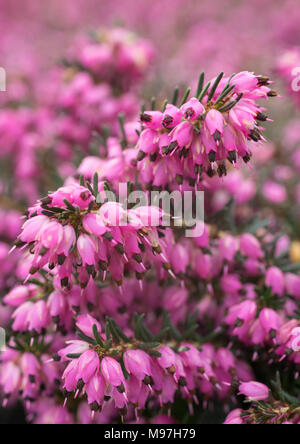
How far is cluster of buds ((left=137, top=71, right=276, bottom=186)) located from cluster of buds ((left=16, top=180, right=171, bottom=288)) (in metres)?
0.16

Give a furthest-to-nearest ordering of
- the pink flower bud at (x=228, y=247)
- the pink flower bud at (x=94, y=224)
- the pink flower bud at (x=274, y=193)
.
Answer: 1. the pink flower bud at (x=274, y=193)
2. the pink flower bud at (x=228, y=247)
3. the pink flower bud at (x=94, y=224)

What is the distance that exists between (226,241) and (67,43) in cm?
336

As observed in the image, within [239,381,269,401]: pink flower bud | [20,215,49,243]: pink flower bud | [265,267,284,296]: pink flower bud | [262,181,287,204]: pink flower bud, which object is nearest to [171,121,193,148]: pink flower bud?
[20,215,49,243]: pink flower bud

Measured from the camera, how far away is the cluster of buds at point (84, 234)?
Result: 3.40 ft

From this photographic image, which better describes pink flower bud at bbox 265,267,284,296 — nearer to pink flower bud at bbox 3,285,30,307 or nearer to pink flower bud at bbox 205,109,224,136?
pink flower bud at bbox 205,109,224,136

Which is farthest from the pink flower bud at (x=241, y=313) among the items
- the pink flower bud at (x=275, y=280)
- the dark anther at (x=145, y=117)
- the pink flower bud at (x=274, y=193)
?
the pink flower bud at (x=274, y=193)

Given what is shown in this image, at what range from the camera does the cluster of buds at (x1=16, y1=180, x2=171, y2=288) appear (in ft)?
3.40

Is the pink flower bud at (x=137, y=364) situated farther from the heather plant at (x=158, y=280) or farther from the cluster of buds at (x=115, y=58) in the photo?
the cluster of buds at (x=115, y=58)

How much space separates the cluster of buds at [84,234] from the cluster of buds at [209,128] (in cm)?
16

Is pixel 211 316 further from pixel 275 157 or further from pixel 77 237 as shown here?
pixel 275 157

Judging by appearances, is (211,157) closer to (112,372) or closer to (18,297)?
(112,372)

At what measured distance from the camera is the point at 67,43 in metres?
4.21

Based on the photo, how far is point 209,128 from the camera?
A: 3.53 ft
